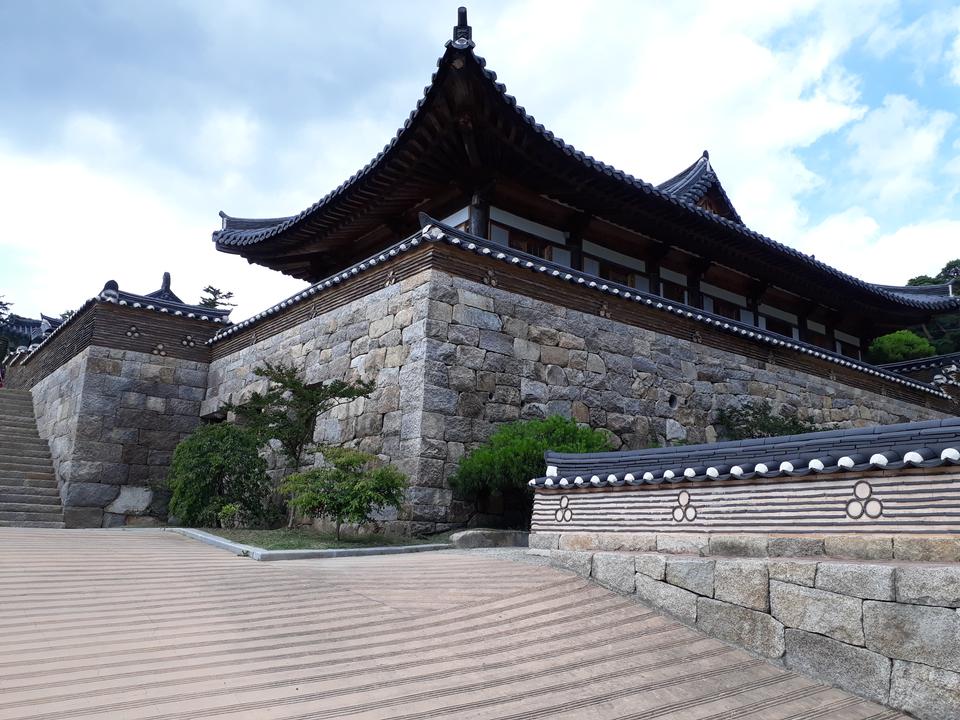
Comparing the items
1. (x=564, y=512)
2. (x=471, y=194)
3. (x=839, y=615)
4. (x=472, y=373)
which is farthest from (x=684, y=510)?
(x=471, y=194)

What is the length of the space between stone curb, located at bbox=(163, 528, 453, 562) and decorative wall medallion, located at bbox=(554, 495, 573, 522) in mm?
1887

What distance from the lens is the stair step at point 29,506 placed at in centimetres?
1214

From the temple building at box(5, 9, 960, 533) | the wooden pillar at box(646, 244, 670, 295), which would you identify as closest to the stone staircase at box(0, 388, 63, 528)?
the temple building at box(5, 9, 960, 533)

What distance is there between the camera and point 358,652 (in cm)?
419

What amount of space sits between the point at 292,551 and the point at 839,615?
4929mm

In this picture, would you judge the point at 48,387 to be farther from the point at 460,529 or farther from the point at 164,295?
the point at 460,529

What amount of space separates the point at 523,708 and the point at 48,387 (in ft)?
48.7

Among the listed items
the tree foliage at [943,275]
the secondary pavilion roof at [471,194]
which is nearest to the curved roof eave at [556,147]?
the secondary pavilion roof at [471,194]

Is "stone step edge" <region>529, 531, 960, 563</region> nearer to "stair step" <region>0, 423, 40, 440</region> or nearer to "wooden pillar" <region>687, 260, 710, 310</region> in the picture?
"wooden pillar" <region>687, 260, 710, 310</region>

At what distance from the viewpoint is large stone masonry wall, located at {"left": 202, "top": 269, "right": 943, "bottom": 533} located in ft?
30.2

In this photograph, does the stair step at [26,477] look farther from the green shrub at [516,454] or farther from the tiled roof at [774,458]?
the tiled roof at [774,458]

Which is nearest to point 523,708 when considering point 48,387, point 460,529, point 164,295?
point 460,529

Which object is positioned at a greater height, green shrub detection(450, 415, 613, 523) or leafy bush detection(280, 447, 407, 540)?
green shrub detection(450, 415, 613, 523)

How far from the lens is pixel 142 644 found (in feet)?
13.2
